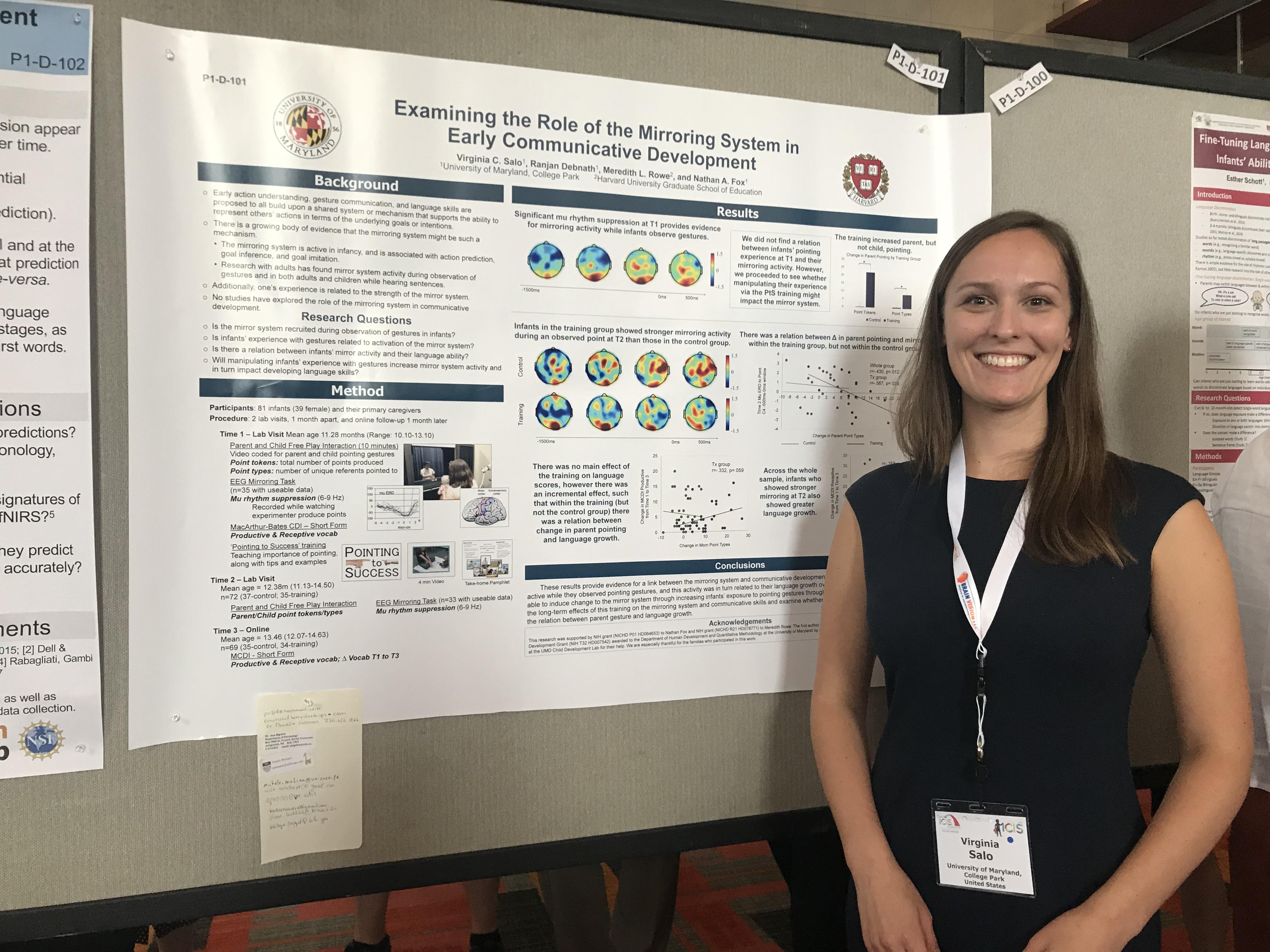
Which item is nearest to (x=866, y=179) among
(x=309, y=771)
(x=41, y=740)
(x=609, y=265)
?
(x=609, y=265)

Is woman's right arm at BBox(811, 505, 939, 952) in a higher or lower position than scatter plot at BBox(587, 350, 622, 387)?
lower

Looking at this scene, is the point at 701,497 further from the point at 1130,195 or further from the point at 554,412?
the point at 1130,195

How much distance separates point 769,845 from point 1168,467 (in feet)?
3.26

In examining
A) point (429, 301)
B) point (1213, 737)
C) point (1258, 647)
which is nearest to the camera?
point (1213, 737)

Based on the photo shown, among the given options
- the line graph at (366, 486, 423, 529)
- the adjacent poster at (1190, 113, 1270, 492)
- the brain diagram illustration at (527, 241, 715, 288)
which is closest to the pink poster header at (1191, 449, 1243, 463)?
the adjacent poster at (1190, 113, 1270, 492)

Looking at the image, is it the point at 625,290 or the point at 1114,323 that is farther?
the point at 1114,323

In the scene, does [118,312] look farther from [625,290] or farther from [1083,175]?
[1083,175]

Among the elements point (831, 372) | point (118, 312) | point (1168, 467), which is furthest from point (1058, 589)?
point (118, 312)

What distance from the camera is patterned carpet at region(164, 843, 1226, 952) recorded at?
6.52ft

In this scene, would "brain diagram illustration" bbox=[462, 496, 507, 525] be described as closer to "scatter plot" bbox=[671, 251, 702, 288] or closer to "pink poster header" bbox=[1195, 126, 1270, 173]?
"scatter plot" bbox=[671, 251, 702, 288]

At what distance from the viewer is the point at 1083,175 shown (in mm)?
1280

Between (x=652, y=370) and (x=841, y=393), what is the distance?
31cm

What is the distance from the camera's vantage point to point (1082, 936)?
2.62ft

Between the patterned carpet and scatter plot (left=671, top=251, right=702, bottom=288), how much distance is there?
1482 millimetres
